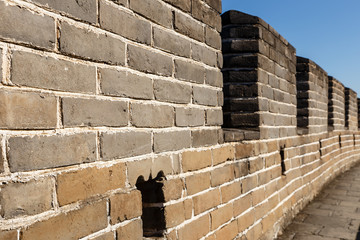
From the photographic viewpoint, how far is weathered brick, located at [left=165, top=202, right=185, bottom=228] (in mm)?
1838

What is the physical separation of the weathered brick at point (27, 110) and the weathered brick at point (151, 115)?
1.49 feet

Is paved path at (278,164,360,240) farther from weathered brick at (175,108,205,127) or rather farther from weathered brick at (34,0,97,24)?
weathered brick at (34,0,97,24)

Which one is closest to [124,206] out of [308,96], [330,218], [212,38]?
[212,38]

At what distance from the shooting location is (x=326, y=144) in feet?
21.1

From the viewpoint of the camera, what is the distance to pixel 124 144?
1541mm

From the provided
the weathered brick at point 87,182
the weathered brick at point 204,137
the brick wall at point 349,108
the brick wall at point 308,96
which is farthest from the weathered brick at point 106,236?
Answer: the brick wall at point 349,108

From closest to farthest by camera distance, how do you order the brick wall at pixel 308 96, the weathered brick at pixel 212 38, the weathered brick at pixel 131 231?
1. the weathered brick at pixel 131 231
2. the weathered brick at pixel 212 38
3. the brick wall at pixel 308 96

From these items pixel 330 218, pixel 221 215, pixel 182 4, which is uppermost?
pixel 182 4

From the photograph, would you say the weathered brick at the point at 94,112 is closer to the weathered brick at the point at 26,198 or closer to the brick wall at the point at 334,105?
the weathered brick at the point at 26,198

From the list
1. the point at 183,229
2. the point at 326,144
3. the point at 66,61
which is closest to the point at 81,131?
the point at 66,61

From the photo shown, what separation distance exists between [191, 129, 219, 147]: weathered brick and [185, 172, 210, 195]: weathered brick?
190 millimetres

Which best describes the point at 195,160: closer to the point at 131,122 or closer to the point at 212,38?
the point at 131,122

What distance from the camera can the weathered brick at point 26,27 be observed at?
1.06 metres

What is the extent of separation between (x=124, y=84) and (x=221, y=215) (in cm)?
130
